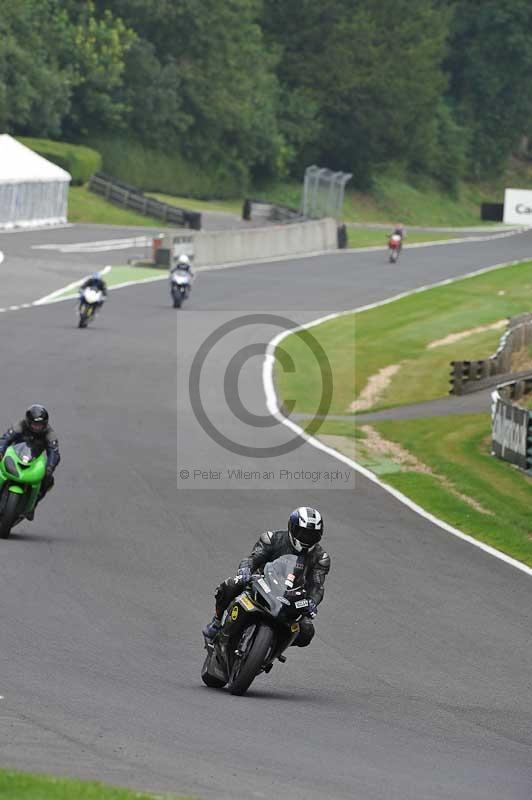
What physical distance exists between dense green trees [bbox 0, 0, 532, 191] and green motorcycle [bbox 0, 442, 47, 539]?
222 ft

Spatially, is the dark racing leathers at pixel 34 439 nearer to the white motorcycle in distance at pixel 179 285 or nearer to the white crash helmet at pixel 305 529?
the white crash helmet at pixel 305 529

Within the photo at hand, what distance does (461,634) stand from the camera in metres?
14.9

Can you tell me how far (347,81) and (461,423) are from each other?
83678mm

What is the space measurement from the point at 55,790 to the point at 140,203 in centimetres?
7553

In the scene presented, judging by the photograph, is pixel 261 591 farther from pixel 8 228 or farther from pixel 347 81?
pixel 347 81

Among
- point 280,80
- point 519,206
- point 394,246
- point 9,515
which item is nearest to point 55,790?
point 9,515

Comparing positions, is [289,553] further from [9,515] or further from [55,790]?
[9,515]

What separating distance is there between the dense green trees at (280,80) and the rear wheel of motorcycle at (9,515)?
222 feet

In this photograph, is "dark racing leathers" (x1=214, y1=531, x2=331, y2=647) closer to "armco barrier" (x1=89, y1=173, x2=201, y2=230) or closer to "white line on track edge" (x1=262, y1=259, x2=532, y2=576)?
"white line on track edge" (x1=262, y1=259, x2=532, y2=576)

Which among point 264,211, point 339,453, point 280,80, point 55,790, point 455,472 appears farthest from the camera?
point 280,80

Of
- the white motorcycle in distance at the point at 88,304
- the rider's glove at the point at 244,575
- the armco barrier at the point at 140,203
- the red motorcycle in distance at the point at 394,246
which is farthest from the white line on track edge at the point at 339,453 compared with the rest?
the armco barrier at the point at 140,203

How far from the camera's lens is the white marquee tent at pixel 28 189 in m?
68.6

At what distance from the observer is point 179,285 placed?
1794 inches


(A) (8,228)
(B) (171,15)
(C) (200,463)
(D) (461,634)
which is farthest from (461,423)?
(B) (171,15)
